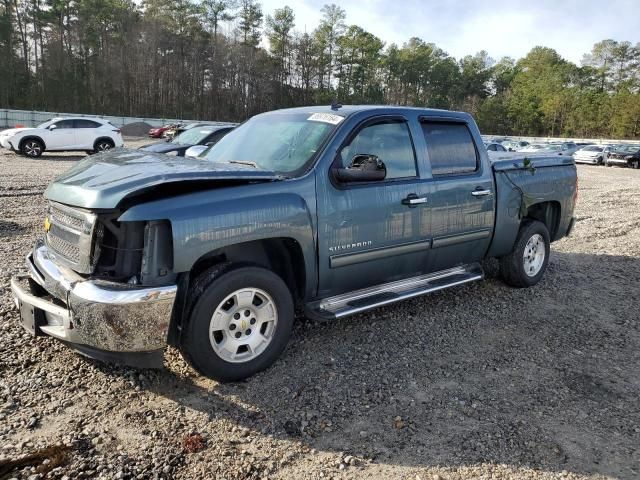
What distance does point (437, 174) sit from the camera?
4.56m

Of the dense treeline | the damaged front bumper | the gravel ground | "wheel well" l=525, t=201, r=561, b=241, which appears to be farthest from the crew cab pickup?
the dense treeline

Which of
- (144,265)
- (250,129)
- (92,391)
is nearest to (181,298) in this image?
A: (144,265)

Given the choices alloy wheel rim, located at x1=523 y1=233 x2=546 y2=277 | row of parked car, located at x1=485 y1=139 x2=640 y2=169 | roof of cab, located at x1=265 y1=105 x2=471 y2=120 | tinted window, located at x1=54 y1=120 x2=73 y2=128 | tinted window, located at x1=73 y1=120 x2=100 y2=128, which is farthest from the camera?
row of parked car, located at x1=485 y1=139 x2=640 y2=169

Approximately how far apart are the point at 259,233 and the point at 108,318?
1.07 meters

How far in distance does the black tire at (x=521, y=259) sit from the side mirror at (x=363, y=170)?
92.9 inches

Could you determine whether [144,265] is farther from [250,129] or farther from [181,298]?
[250,129]

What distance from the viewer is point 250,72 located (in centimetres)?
7006

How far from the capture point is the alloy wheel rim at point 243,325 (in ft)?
10.9

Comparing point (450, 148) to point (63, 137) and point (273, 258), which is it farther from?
point (63, 137)

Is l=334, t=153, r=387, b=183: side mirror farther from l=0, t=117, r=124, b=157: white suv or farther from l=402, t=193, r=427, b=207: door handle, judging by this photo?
l=0, t=117, r=124, b=157: white suv

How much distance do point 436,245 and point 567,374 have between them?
1473mm

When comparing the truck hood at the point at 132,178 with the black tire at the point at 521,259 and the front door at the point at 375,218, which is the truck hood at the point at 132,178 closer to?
the front door at the point at 375,218

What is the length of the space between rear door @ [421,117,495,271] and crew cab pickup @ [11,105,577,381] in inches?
0.6

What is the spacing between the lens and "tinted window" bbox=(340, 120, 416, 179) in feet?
13.4
